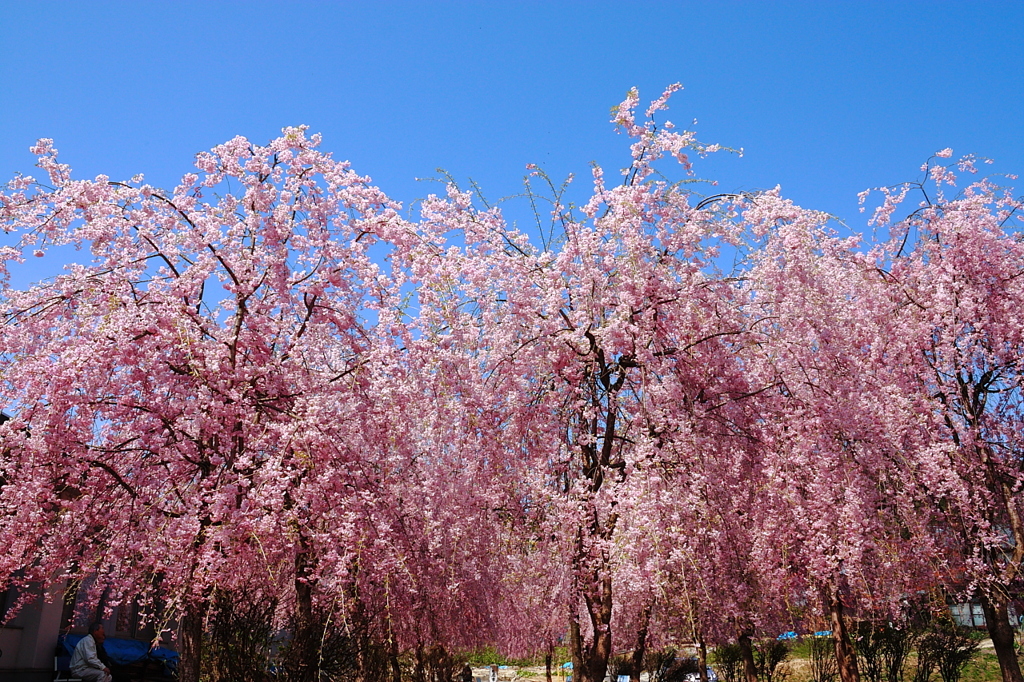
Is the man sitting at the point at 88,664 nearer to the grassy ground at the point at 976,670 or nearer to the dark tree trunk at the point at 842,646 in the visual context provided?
the dark tree trunk at the point at 842,646

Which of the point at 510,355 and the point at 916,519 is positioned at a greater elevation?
the point at 510,355

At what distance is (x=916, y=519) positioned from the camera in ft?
34.3

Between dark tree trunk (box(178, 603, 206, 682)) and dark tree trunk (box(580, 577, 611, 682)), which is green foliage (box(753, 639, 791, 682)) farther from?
dark tree trunk (box(178, 603, 206, 682))

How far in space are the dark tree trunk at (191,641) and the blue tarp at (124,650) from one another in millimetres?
7914

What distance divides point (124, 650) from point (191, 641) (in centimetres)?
978

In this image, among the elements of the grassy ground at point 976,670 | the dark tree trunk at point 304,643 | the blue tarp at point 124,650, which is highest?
the dark tree trunk at point 304,643

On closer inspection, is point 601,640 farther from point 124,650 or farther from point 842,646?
point 124,650

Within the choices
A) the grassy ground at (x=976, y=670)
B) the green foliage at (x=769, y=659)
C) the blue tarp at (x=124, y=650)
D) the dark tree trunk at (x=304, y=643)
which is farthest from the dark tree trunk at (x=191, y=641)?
the grassy ground at (x=976, y=670)

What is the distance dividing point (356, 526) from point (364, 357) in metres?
1.94

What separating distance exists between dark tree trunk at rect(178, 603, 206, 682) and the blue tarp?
7.91 metres

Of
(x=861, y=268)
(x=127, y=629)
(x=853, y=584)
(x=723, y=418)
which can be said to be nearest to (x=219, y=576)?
(x=723, y=418)

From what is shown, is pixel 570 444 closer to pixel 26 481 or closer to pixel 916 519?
pixel 916 519

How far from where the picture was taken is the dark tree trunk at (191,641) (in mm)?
7320

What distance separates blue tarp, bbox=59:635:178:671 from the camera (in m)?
13.9
